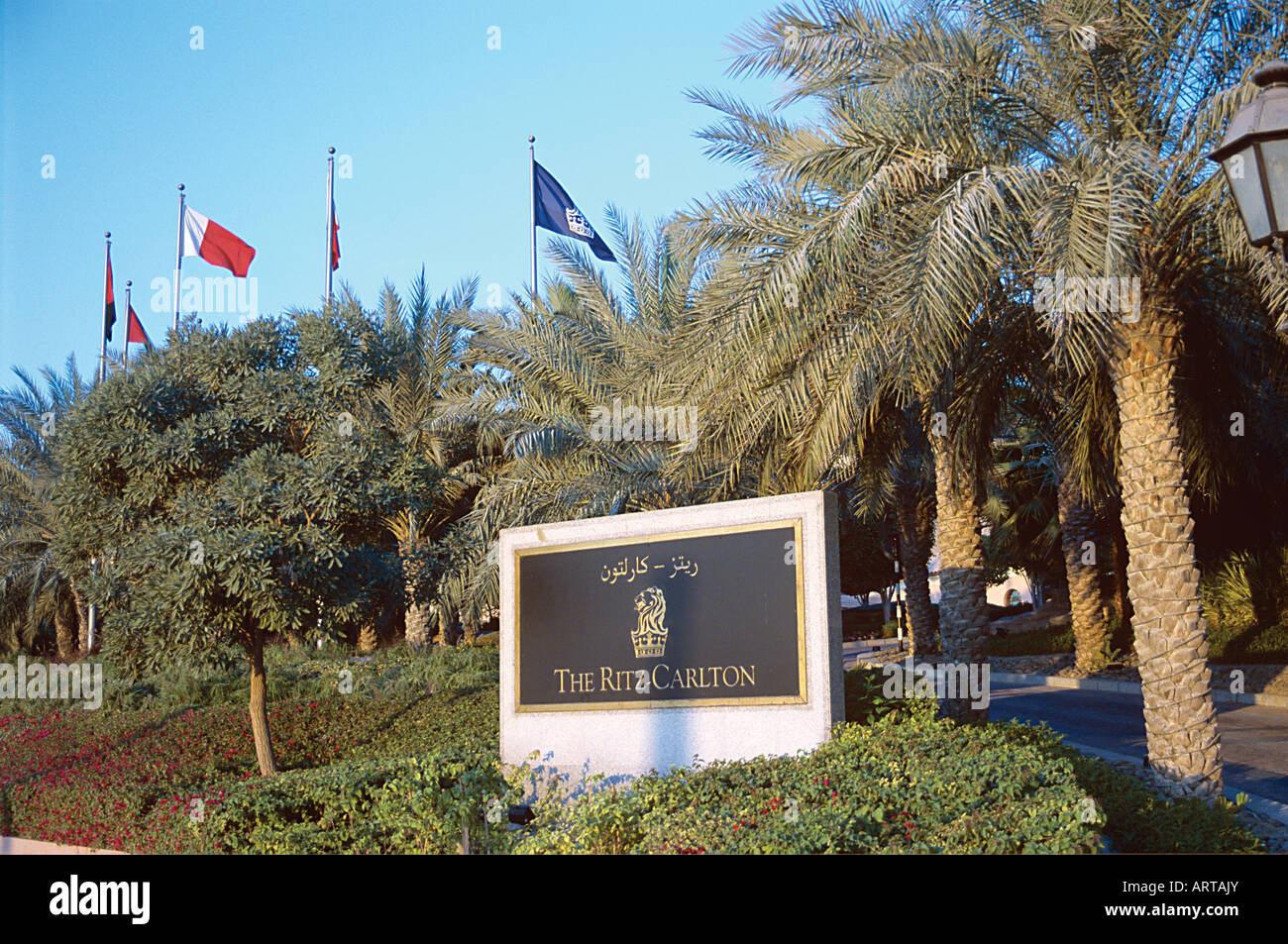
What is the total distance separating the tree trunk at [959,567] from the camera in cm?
1177

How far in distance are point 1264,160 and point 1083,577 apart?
16.6 meters

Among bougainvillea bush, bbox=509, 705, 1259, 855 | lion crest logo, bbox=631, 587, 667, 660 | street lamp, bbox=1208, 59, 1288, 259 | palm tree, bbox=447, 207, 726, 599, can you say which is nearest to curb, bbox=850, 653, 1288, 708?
palm tree, bbox=447, 207, 726, 599

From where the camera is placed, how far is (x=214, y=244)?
879 inches

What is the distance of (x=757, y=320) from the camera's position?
8844mm

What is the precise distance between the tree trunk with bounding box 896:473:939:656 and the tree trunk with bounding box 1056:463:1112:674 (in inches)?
114

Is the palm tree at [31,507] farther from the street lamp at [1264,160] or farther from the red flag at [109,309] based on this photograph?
the street lamp at [1264,160]

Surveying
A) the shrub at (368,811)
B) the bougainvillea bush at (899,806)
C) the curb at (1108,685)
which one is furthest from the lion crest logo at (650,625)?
the curb at (1108,685)

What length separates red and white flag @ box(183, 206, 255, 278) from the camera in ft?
73.0

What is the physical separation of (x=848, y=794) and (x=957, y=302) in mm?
3892

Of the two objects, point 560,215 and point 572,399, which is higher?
point 560,215

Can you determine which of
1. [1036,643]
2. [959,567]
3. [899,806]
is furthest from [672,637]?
[1036,643]

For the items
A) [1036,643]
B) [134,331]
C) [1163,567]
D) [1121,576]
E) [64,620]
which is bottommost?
[1036,643]

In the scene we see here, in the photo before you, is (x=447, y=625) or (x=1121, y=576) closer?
(x=447, y=625)

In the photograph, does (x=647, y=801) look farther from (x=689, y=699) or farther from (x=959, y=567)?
(x=959, y=567)
